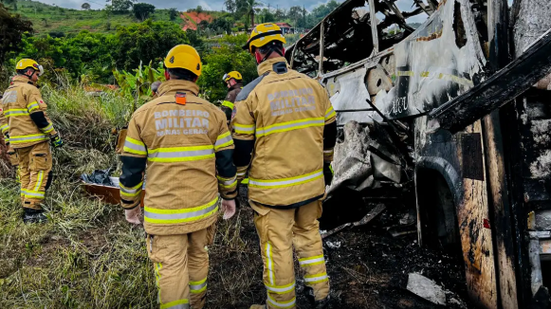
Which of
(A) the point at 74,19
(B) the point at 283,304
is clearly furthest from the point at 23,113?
(A) the point at 74,19

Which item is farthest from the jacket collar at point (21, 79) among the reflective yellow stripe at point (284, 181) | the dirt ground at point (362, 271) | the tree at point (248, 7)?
the tree at point (248, 7)

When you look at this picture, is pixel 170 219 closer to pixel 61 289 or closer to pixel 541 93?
pixel 61 289

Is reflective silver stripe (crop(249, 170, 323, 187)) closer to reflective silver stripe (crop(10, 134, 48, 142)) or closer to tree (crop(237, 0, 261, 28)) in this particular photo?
reflective silver stripe (crop(10, 134, 48, 142))

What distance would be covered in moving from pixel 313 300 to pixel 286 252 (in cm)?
46

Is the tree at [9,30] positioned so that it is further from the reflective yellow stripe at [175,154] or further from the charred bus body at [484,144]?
the charred bus body at [484,144]

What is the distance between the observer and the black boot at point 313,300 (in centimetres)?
218

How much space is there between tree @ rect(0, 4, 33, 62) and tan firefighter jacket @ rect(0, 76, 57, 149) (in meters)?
19.4

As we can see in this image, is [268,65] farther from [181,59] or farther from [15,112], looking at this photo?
[15,112]

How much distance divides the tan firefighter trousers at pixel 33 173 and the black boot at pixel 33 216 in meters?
0.06

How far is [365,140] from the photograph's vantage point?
10.2ft

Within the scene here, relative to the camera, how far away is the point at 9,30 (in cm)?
1970

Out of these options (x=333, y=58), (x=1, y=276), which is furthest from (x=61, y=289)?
Result: (x=333, y=58)

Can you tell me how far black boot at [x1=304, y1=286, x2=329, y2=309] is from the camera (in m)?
2.18

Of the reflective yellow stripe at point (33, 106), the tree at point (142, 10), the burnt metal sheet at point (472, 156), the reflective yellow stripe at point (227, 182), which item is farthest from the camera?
the tree at point (142, 10)
